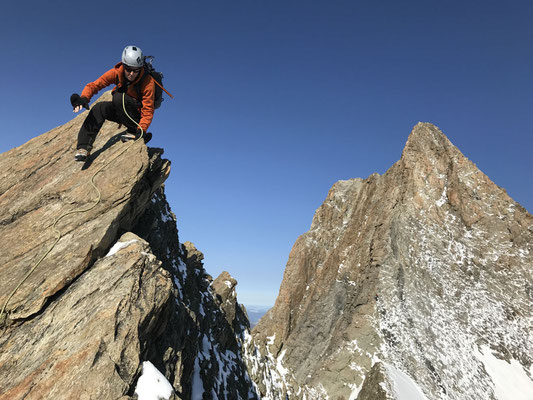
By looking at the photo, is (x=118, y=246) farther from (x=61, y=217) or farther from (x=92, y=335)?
(x=92, y=335)

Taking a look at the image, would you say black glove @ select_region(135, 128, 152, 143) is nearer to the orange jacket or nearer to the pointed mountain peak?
the orange jacket

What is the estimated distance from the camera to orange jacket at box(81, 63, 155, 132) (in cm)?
995

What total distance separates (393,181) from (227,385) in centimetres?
3537

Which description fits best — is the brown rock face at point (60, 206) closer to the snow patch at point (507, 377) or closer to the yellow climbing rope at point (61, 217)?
the yellow climbing rope at point (61, 217)

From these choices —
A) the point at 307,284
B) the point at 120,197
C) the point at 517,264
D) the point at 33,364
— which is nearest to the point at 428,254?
the point at 517,264

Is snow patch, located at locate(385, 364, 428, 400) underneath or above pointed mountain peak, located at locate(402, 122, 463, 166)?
underneath

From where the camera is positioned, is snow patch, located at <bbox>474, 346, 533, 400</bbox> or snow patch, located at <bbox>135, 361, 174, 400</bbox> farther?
snow patch, located at <bbox>474, 346, 533, 400</bbox>

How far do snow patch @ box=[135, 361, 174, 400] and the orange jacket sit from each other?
8244mm

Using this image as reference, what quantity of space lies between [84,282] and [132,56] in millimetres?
7509

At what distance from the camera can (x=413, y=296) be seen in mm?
32188

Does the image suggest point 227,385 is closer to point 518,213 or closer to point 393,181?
point 393,181

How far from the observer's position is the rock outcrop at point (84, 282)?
6824 mm

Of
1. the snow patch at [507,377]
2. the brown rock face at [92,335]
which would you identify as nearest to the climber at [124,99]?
the brown rock face at [92,335]

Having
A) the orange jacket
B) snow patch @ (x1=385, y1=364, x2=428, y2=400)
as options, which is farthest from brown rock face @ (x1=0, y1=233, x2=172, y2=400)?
snow patch @ (x1=385, y1=364, x2=428, y2=400)
